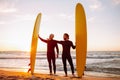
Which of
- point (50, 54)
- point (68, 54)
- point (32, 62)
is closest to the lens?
point (68, 54)

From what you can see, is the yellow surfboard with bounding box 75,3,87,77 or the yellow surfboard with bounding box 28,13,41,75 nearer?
the yellow surfboard with bounding box 75,3,87,77

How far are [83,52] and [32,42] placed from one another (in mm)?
2579

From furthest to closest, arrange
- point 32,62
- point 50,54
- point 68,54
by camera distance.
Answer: point 32,62
point 50,54
point 68,54

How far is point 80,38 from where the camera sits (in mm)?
8062

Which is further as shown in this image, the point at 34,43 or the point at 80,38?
the point at 34,43

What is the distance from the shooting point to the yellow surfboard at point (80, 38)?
801cm

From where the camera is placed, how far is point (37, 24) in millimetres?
9641

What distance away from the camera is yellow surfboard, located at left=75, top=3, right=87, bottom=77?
8008 mm

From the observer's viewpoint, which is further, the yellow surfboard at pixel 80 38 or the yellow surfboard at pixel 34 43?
the yellow surfboard at pixel 34 43

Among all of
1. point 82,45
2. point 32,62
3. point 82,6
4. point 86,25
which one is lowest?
point 32,62

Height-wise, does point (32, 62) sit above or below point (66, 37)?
below

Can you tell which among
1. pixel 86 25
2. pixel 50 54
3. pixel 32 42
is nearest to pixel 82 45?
pixel 86 25

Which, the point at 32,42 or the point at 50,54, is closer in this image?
the point at 50,54

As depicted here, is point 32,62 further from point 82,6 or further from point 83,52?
point 82,6
